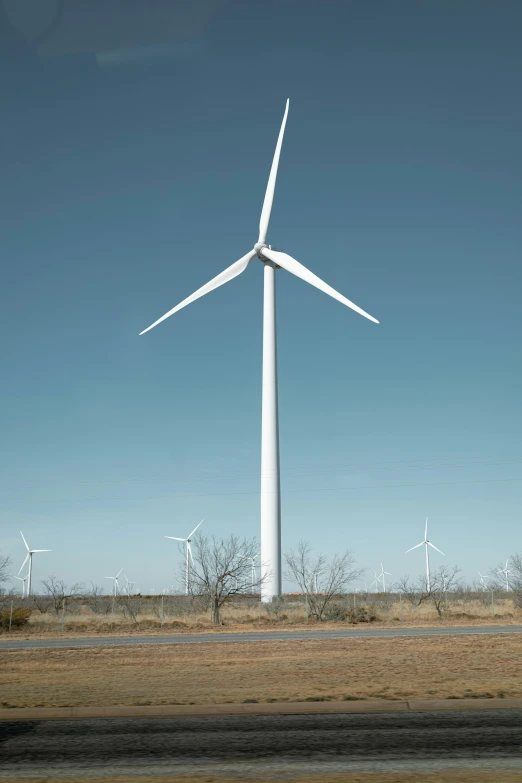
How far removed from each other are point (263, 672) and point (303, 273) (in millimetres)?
36700

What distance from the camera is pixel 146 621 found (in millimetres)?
44219

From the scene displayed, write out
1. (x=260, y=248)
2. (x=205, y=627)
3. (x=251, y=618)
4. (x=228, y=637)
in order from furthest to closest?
(x=260, y=248) < (x=251, y=618) < (x=205, y=627) < (x=228, y=637)

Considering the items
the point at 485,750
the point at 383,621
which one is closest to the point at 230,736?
the point at 485,750

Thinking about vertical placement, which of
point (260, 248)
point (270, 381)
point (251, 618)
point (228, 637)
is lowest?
point (228, 637)

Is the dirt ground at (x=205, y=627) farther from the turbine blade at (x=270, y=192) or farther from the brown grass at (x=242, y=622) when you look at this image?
the turbine blade at (x=270, y=192)

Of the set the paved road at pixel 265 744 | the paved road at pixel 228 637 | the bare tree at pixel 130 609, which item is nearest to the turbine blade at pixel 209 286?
the bare tree at pixel 130 609

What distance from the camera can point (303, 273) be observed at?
170 feet

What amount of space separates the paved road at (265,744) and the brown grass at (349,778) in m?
0.28

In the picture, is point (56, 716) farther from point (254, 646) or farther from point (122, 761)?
point (254, 646)

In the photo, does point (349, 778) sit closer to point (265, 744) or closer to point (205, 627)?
point (265, 744)

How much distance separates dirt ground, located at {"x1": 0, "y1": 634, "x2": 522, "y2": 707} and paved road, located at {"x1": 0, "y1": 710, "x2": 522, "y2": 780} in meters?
1.85

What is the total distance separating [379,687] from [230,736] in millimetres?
5273

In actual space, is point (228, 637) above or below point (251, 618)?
below

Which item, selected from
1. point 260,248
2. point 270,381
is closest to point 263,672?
point 270,381
